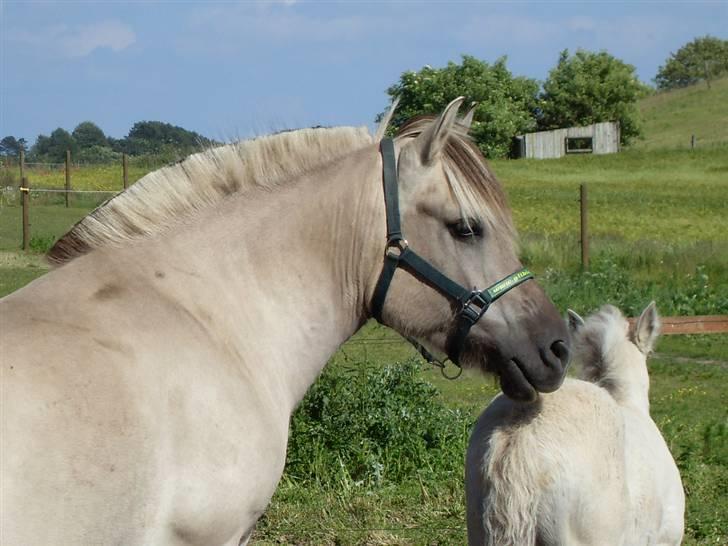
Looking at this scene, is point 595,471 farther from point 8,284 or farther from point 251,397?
point 8,284

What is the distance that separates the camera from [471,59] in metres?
53.7

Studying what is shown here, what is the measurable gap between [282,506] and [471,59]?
1982 inches

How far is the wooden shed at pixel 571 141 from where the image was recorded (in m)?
57.6

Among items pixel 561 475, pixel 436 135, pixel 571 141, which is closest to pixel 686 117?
pixel 571 141

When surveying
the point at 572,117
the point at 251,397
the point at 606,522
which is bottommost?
the point at 606,522

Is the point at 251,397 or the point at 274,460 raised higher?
the point at 251,397

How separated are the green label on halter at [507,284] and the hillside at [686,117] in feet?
182

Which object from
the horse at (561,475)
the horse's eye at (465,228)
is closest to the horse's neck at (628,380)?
the horse at (561,475)

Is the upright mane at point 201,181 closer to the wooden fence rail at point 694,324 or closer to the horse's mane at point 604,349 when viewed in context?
the horse's mane at point 604,349

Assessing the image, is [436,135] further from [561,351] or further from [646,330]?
[646,330]

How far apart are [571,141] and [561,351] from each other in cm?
5922

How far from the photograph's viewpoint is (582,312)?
38.2ft

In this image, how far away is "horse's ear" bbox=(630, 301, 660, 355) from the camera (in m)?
4.78

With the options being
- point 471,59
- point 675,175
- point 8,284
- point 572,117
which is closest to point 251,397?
point 8,284
